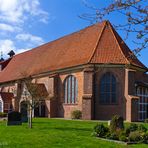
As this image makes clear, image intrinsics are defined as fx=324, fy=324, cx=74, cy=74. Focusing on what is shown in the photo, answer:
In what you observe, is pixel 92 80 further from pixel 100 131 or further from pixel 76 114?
pixel 100 131

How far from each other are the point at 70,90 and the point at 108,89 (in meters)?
5.54

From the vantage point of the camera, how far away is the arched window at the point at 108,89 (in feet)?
123

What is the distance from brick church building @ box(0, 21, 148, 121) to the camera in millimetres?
36719

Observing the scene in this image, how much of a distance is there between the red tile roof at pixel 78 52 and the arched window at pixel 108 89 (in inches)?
82.4

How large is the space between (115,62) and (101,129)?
2007 centimetres

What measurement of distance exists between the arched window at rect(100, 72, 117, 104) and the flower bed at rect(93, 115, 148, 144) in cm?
1999

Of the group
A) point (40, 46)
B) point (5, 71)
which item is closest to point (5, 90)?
point (5, 71)

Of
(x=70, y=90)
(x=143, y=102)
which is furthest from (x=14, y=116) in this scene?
(x=143, y=102)

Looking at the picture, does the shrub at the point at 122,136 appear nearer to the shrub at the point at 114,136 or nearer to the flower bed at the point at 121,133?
the flower bed at the point at 121,133

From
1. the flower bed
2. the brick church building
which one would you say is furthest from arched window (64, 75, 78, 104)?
the flower bed

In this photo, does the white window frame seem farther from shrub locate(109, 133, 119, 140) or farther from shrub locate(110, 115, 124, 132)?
shrub locate(109, 133, 119, 140)

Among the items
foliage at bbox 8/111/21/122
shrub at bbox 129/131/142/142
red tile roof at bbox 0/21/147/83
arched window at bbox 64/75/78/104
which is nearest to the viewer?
shrub at bbox 129/131/142/142

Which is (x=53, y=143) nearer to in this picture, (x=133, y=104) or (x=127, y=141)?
(x=127, y=141)

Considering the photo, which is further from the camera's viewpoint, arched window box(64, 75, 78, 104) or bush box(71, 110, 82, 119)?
arched window box(64, 75, 78, 104)
